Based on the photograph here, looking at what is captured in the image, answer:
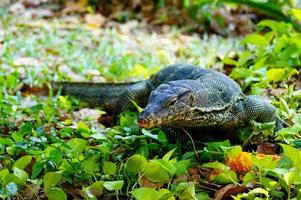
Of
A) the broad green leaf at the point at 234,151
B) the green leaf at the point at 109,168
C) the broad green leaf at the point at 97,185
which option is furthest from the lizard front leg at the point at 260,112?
the broad green leaf at the point at 97,185

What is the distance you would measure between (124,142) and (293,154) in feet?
3.65

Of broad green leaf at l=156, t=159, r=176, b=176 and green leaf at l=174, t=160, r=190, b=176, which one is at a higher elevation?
broad green leaf at l=156, t=159, r=176, b=176

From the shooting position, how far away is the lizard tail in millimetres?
4945

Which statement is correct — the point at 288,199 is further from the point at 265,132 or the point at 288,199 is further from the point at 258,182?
the point at 265,132

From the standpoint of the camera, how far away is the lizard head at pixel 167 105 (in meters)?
2.96

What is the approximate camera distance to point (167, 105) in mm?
3049

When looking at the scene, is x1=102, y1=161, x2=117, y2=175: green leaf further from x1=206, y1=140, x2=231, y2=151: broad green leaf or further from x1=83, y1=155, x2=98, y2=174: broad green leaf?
x1=206, y1=140, x2=231, y2=151: broad green leaf

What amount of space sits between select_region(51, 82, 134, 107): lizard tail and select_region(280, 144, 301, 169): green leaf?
240 cm

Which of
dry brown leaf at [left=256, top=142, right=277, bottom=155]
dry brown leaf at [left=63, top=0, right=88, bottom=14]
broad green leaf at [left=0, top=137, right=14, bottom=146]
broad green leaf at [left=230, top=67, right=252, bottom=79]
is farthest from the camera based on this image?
dry brown leaf at [left=63, top=0, right=88, bottom=14]

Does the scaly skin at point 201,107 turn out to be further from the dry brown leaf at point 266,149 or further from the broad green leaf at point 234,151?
the broad green leaf at point 234,151

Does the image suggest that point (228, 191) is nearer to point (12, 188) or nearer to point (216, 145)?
point (216, 145)

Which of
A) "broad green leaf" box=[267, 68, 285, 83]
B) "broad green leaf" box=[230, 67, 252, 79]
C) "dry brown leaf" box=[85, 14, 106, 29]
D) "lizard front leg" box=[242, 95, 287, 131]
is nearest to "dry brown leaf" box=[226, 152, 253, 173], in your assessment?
"lizard front leg" box=[242, 95, 287, 131]

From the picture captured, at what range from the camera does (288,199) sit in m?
2.60

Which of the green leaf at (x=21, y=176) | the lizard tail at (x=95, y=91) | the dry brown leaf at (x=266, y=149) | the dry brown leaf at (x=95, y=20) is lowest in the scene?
the dry brown leaf at (x=95, y=20)
